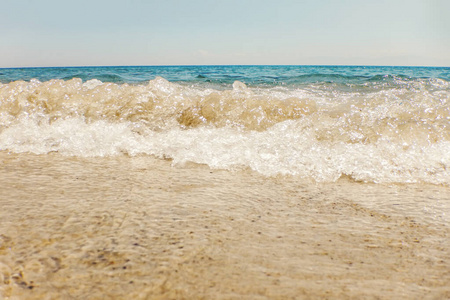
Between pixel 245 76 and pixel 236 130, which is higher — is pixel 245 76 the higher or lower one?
the higher one

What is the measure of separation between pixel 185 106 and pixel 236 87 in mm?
904

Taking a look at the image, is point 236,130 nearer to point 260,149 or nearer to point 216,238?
point 260,149

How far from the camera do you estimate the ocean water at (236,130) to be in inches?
89.1

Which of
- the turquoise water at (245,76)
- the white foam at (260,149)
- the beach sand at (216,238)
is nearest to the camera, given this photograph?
the beach sand at (216,238)

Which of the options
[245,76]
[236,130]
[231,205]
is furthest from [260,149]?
[245,76]

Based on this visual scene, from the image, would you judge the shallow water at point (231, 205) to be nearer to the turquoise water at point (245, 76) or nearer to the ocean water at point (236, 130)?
the ocean water at point (236, 130)

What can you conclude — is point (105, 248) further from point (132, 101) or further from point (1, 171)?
point (132, 101)

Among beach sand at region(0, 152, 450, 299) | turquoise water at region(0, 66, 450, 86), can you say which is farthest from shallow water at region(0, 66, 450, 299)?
turquoise water at region(0, 66, 450, 86)

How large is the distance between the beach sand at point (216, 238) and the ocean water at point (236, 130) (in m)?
0.30

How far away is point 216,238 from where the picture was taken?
3.98ft

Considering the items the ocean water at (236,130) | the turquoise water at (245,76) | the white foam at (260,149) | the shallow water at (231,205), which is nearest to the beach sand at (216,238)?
the shallow water at (231,205)

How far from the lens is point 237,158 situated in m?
2.34

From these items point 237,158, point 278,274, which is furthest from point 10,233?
point 237,158

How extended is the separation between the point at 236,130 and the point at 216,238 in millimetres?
2096
